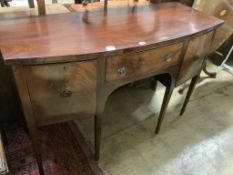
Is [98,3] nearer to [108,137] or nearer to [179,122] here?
[108,137]

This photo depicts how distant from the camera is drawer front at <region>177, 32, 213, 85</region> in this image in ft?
3.81

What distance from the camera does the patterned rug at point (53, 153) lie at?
1284 millimetres

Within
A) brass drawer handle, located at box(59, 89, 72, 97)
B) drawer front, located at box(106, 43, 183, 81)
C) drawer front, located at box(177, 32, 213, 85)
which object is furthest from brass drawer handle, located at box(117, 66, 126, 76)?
drawer front, located at box(177, 32, 213, 85)

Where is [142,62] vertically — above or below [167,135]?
above

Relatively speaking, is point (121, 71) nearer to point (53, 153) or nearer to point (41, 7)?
point (41, 7)

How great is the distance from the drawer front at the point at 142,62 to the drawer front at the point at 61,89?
0.31 feet

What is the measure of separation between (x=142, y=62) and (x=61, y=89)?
0.39m

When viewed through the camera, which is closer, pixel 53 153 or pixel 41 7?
pixel 41 7

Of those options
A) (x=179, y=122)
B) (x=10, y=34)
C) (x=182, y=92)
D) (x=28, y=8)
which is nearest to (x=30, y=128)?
(x=10, y=34)

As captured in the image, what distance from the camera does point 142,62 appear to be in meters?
1.00

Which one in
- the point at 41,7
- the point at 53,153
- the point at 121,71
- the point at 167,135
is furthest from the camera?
the point at 167,135

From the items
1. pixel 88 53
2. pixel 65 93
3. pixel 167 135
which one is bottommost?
pixel 167 135

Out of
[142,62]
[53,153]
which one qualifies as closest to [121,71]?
[142,62]

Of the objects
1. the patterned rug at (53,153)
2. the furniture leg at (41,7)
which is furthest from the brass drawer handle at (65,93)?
the patterned rug at (53,153)
